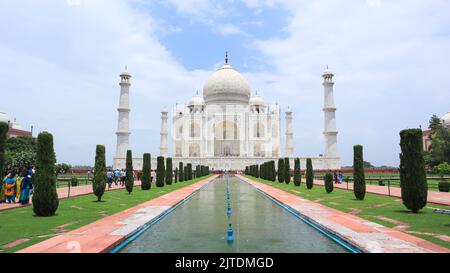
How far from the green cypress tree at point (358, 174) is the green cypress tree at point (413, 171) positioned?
2.90 m

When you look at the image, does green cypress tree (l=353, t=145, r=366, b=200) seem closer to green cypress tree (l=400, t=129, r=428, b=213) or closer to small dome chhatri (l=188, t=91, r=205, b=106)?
green cypress tree (l=400, t=129, r=428, b=213)

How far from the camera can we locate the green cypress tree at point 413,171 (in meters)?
8.93

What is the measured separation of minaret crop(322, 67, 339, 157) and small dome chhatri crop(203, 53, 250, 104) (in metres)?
14.6

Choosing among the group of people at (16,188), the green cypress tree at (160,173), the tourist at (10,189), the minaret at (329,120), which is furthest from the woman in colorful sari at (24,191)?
the minaret at (329,120)

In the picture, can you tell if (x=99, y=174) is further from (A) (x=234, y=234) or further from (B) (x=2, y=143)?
(A) (x=234, y=234)

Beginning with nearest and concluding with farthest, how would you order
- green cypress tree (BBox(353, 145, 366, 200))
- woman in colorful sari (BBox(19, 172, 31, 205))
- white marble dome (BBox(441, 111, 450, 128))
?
woman in colorful sari (BBox(19, 172, 31, 205)) < green cypress tree (BBox(353, 145, 366, 200)) < white marble dome (BBox(441, 111, 450, 128))

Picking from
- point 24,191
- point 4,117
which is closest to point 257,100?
point 4,117

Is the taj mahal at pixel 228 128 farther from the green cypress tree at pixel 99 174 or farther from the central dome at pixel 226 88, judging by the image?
the green cypress tree at pixel 99 174

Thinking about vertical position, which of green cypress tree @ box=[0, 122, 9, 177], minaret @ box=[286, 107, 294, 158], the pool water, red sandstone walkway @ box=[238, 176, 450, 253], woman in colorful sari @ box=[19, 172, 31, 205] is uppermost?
minaret @ box=[286, 107, 294, 158]

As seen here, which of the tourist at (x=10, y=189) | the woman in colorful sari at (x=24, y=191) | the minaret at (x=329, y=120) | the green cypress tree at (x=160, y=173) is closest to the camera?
the woman in colorful sari at (x=24, y=191)

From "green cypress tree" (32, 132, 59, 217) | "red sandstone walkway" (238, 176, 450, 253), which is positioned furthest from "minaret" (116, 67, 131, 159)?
"red sandstone walkway" (238, 176, 450, 253)

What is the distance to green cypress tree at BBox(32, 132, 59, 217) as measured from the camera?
27.7 ft

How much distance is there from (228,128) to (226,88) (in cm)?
604

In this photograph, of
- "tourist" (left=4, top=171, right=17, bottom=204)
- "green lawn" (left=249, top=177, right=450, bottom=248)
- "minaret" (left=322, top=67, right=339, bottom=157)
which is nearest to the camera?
"green lawn" (left=249, top=177, right=450, bottom=248)
